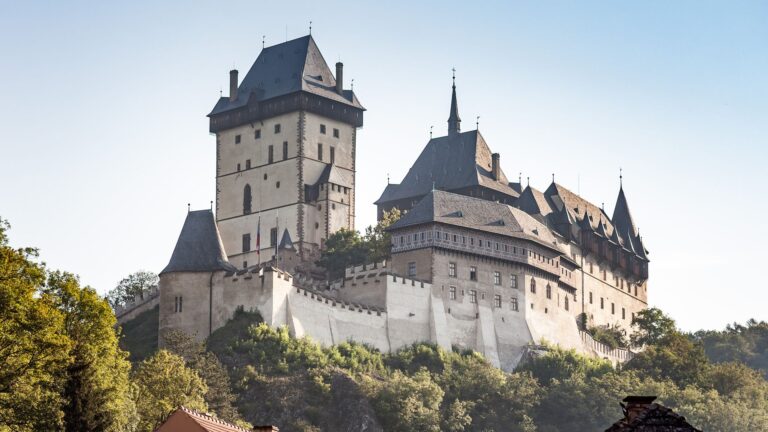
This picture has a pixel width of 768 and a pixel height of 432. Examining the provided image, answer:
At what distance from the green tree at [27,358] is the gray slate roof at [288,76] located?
59250 mm

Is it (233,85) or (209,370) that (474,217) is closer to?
(233,85)

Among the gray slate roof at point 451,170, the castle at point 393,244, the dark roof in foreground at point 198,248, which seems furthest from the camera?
the gray slate roof at point 451,170

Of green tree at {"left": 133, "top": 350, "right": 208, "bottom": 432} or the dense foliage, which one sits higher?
the dense foliage

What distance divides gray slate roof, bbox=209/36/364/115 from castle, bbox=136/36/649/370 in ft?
0.36

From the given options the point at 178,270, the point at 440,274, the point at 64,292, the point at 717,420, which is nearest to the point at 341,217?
the point at 440,274

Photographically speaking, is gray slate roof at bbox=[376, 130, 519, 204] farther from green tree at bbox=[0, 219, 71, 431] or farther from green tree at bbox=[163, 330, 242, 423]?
green tree at bbox=[0, 219, 71, 431]


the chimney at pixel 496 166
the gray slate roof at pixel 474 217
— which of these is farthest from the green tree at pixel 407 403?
the chimney at pixel 496 166

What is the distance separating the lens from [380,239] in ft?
335

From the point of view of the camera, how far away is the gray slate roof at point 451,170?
113 m

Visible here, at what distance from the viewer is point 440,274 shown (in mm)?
95500

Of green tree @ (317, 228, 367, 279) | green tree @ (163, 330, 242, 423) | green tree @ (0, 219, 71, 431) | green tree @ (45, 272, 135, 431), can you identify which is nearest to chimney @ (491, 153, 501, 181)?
green tree @ (317, 228, 367, 279)

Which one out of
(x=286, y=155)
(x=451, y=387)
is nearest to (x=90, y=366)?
(x=451, y=387)

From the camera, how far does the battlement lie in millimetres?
95750

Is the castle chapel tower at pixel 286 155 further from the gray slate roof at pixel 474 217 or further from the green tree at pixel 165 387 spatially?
the green tree at pixel 165 387
